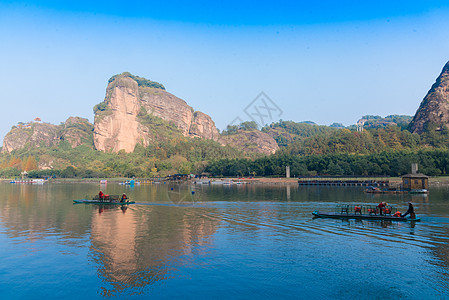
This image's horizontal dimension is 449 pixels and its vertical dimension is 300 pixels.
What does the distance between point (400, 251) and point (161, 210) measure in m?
33.5

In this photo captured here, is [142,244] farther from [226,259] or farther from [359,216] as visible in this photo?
[359,216]

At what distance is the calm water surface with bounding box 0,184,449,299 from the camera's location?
18547 millimetres

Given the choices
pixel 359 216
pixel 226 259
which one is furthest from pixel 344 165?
pixel 226 259

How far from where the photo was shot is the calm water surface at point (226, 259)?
60.8ft

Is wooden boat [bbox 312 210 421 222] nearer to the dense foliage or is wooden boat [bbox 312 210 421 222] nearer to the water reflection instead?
the water reflection

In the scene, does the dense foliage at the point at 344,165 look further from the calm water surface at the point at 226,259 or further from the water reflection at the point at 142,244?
the water reflection at the point at 142,244

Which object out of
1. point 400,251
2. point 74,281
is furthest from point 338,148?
point 74,281

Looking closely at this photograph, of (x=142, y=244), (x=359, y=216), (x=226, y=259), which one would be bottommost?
(x=226, y=259)

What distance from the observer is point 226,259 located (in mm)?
23797

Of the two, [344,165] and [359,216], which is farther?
[344,165]

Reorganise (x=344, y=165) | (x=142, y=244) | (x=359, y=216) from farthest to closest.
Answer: (x=344, y=165) → (x=359, y=216) → (x=142, y=244)

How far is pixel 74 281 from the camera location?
19.9 meters

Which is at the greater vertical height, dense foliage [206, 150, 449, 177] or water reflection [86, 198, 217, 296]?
dense foliage [206, 150, 449, 177]

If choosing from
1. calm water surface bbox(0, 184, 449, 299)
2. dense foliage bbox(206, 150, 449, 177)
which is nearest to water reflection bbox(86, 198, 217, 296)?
calm water surface bbox(0, 184, 449, 299)
